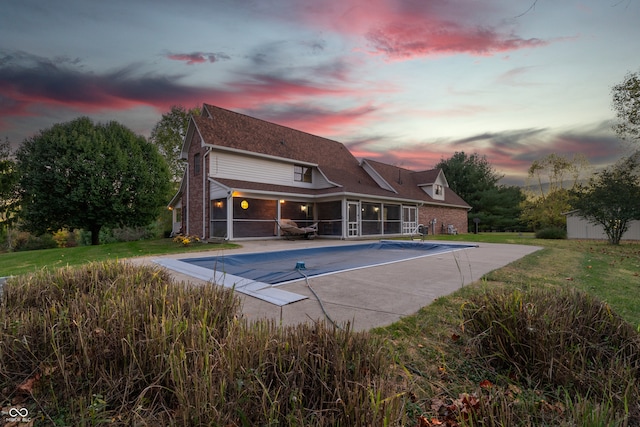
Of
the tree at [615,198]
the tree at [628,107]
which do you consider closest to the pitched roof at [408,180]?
the tree at [615,198]

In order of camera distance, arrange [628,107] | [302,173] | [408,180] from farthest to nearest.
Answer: [408,180] → [302,173] → [628,107]

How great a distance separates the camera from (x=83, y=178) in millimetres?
18953

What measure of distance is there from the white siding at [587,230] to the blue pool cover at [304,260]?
17636 millimetres

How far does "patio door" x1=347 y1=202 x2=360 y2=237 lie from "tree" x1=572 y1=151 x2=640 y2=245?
1187cm

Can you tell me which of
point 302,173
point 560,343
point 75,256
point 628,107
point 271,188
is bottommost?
point 75,256

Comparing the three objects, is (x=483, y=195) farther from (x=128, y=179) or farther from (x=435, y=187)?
(x=128, y=179)

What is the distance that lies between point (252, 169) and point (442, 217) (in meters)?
18.3

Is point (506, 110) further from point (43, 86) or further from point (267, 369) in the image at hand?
point (43, 86)

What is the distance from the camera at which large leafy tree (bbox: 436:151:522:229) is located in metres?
34.1

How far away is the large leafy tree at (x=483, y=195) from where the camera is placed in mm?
34125

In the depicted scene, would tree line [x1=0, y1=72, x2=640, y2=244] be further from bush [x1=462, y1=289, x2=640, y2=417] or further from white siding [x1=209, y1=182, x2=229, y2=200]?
bush [x1=462, y1=289, x2=640, y2=417]

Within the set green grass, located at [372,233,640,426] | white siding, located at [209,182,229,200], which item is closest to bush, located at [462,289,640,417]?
green grass, located at [372,233,640,426]

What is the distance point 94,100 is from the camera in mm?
13625

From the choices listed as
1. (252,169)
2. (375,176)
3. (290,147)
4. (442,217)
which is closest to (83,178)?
(252,169)
